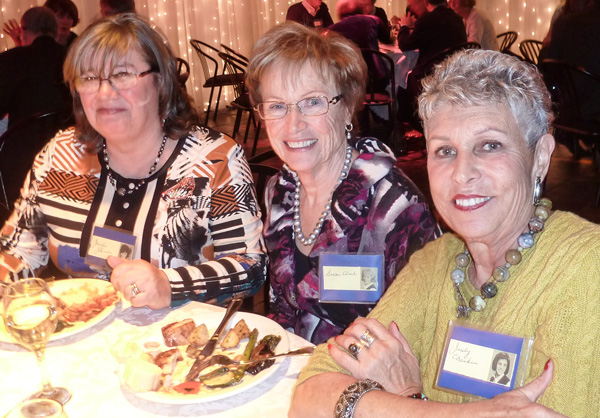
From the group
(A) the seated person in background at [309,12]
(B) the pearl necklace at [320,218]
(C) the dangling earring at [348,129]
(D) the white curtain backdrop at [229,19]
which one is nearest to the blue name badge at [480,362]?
(B) the pearl necklace at [320,218]

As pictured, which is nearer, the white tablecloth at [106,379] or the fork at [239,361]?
the white tablecloth at [106,379]

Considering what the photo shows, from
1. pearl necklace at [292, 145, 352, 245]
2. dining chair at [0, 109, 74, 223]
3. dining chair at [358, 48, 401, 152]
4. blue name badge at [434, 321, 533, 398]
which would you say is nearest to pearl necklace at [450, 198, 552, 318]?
blue name badge at [434, 321, 533, 398]

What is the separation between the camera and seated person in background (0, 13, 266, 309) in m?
2.22

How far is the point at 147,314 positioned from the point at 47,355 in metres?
0.30

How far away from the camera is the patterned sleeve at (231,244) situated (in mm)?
1981

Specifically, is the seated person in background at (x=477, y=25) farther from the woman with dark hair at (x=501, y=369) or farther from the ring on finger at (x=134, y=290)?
the woman with dark hair at (x=501, y=369)

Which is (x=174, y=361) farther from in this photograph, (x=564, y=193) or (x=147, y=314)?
(x=564, y=193)

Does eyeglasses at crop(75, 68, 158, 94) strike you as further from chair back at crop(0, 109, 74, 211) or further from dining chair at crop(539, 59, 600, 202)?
dining chair at crop(539, 59, 600, 202)

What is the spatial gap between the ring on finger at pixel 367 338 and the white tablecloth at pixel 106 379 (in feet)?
0.60

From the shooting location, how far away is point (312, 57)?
2018 millimetres

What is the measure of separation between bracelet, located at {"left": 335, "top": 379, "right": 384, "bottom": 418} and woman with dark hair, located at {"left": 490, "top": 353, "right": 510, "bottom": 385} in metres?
0.24

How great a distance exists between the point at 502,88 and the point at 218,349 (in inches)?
36.4

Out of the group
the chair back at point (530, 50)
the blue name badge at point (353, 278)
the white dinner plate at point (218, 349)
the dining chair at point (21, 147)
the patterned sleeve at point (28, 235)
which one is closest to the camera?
the white dinner plate at point (218, 349)

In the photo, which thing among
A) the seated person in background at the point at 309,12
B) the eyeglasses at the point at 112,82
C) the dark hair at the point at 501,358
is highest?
the seated person in background at the point at 309,12
